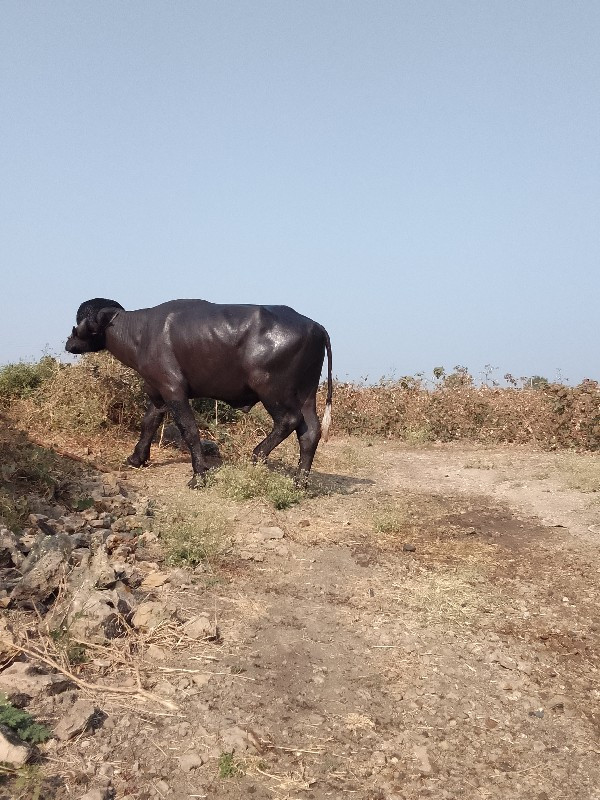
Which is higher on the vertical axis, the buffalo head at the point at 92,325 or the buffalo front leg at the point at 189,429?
the buffalo head at the point at 92,325

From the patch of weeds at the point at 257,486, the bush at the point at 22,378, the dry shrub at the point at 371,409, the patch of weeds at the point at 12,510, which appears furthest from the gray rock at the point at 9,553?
the bush at the point at 22,378

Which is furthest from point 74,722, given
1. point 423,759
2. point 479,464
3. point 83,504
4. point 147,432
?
point 479,464

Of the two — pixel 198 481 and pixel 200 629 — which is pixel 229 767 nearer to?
pixel 200 629

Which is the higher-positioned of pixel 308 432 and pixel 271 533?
pixel 308 432

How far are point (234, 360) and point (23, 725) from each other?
4821 mm

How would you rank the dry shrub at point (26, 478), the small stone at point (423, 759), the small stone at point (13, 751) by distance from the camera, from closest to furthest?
the small stone at point (13, 751), the small stone at point (423, 759), the dry shrub at point (26, 478)

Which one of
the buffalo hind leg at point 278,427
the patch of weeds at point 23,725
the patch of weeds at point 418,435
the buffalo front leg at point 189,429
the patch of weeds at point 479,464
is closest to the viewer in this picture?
the patch of weeds at point 23,725

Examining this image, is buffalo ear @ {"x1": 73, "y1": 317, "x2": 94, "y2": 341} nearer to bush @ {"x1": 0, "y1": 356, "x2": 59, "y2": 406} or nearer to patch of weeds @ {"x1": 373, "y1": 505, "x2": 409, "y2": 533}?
bush @ {"x1": 0, "y1": 356, "x2": 59, "y2": 406}

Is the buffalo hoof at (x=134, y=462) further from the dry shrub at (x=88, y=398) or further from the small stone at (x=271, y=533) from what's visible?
the small stone at (x=271, y=533)

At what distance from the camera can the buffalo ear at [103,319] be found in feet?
26.1

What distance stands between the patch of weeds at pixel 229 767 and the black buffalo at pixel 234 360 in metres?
4.38

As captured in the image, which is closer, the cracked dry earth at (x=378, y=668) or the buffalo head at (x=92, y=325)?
the cracked dry earth at (x=378, y=668)

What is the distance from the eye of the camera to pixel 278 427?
7211 mm

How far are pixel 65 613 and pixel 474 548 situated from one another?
135 inches
